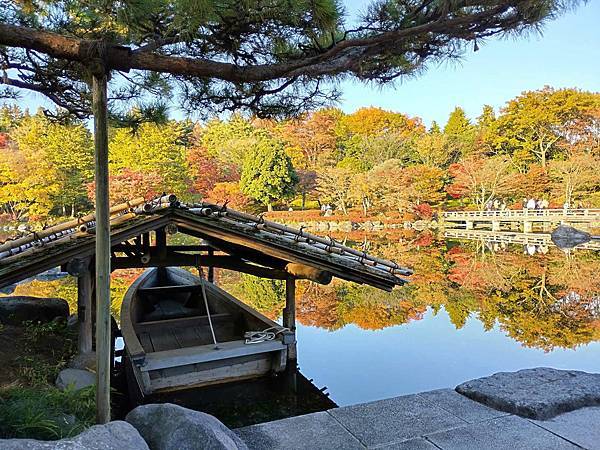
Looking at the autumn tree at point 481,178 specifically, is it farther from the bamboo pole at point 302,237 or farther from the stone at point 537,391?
the stone at point 537,391

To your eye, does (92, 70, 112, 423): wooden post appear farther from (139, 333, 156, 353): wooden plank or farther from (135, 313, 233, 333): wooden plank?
(135, 313, 233, 333): wooden plank

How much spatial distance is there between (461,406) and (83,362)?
11.3ft

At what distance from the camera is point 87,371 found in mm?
4176

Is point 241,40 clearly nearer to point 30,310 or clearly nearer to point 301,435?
point 301,435

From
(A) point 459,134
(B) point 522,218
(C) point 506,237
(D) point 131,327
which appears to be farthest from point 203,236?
(A) point 459,134

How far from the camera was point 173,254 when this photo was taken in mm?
5078

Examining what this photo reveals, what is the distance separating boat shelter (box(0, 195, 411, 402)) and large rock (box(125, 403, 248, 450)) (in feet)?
6.77

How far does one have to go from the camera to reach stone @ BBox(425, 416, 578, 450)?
2.48 meters

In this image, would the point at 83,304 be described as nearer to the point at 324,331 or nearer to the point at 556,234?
the point at 324,331

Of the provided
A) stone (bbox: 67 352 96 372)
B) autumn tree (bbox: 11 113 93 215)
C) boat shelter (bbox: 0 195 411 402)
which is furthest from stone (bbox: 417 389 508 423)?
autumn tree (bbox: 11 113 93 215)

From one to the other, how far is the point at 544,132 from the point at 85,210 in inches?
1046

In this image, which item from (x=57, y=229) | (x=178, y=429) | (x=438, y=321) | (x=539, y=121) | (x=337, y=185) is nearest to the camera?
(x=178, y=429)

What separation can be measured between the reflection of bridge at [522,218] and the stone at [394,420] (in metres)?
22.6

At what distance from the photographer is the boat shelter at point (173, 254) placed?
3936 mm
